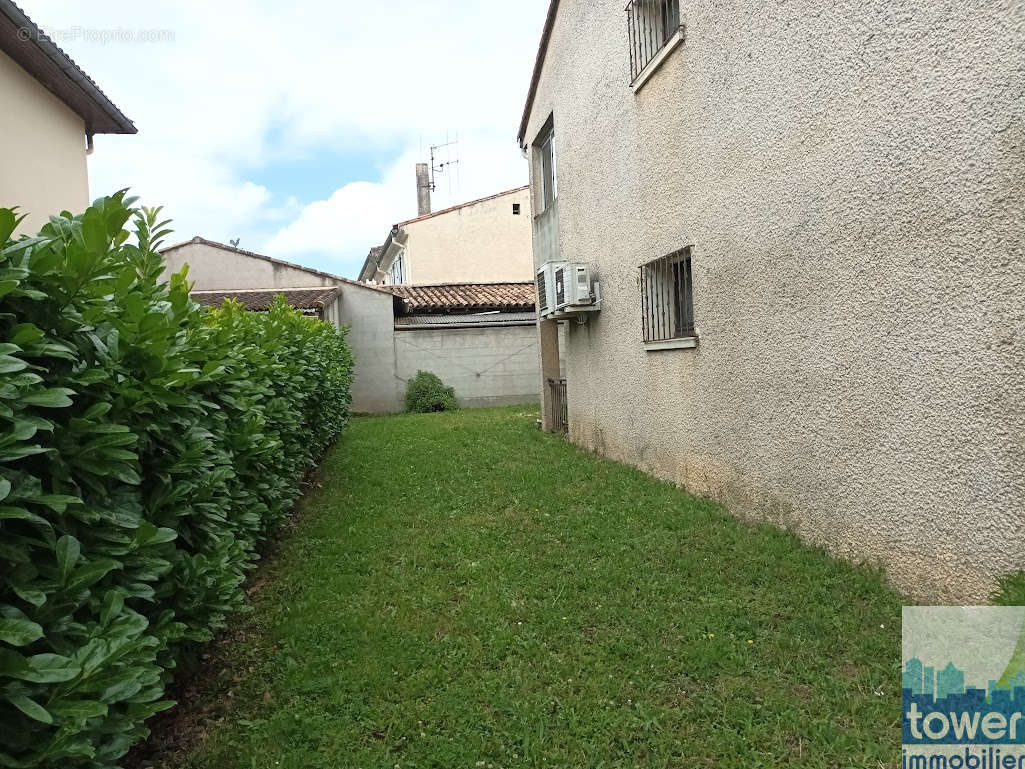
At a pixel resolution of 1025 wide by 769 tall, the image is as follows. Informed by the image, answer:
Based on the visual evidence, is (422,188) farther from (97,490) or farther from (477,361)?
(97,490)

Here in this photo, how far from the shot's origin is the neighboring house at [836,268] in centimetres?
341

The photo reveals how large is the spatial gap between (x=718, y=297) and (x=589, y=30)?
180 inches

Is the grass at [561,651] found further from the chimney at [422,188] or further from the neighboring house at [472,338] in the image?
the chimney at [422,188]

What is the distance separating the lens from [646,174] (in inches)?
286

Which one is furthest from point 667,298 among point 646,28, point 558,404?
point 558,404

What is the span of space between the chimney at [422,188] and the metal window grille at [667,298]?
28.4 meters

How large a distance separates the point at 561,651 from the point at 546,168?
9865 mm

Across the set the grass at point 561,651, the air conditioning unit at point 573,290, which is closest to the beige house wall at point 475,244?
the air conditioning unit at point 573,290

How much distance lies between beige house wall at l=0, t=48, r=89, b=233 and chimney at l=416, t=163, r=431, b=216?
24330 mm

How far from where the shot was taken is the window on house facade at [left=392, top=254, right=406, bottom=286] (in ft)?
92.9

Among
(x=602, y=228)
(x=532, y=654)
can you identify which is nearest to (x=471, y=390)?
(x=602, y=228)

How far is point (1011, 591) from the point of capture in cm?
329

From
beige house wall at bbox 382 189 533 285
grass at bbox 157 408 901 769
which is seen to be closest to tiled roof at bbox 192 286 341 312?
beige house wall at bbox 382 189 533 285

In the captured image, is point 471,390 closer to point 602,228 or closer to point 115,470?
point 602,228
